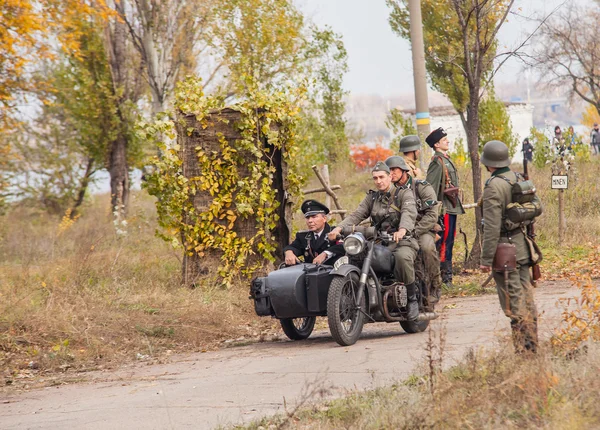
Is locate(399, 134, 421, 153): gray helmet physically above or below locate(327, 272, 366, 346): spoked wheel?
above

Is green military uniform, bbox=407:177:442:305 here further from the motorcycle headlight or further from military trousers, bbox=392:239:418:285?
the motorcycle headlight

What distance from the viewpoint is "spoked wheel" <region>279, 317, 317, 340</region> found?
35.0ft

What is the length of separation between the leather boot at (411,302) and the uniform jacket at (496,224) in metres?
2.25

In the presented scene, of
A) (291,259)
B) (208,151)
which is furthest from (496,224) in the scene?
(208,151)

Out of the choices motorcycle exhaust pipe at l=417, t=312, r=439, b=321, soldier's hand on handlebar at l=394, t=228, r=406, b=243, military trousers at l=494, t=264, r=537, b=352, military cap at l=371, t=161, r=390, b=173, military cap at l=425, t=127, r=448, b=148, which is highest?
military cap at l=425, t=127, r=448, b=148

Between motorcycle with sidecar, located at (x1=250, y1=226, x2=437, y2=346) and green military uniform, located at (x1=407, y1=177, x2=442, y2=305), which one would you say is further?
green military uniform, located at (x1=407, y1=177, x2=442, y2=305)

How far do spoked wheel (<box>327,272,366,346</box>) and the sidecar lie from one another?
25cm

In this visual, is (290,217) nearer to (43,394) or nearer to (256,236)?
(256,236)

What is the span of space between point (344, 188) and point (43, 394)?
972 inches

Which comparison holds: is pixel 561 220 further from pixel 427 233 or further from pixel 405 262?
pixel 405 262

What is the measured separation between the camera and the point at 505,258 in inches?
307

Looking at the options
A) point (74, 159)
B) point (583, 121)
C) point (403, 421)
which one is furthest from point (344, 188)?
point (583, 121)

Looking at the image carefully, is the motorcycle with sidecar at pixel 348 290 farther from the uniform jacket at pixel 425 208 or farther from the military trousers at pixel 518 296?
the military trousers at pixel 518 296

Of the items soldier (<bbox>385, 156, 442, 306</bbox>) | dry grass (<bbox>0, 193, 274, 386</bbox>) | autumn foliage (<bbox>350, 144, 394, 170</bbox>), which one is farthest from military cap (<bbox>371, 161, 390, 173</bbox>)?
autumn foliage (<bbox>350, 144, 394, 170</bbox>)
